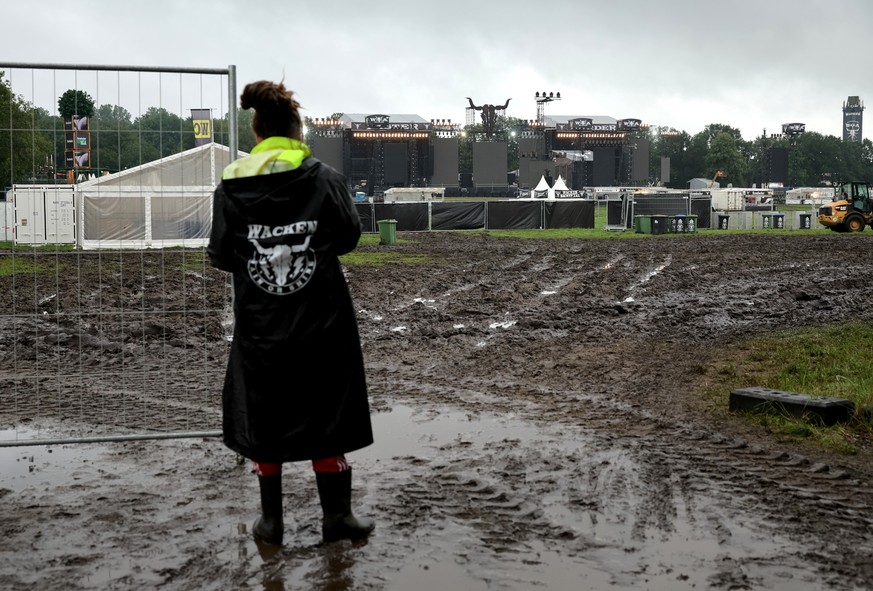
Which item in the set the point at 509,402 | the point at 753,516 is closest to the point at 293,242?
the point at 753,516

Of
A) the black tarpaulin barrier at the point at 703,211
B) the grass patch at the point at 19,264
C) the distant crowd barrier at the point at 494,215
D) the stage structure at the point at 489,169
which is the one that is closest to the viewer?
the grass patch at the point at 19,264

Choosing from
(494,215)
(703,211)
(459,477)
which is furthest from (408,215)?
(459,477)

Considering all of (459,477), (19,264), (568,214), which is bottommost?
(459,477)

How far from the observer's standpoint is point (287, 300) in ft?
14.5

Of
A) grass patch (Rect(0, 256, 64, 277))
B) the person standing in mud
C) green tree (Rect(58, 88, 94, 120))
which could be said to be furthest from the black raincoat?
grass patch (Rect(0, 256, 64, 277))

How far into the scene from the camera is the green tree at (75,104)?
635 cm

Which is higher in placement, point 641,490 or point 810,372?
point 810,372

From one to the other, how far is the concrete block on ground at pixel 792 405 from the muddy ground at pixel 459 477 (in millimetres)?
204

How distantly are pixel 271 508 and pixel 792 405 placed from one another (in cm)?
438

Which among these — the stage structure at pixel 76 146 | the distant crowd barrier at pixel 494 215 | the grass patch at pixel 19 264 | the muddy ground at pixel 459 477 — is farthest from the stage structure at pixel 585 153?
the stage structure at pixel 76 146

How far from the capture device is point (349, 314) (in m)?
4.54

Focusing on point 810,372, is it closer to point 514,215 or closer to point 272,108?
point 272,108

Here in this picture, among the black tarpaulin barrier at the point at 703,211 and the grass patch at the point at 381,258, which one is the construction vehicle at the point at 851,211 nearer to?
the black tarpaulin barrier at the point at 703,211

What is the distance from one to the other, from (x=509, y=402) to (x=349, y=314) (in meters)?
4.03
